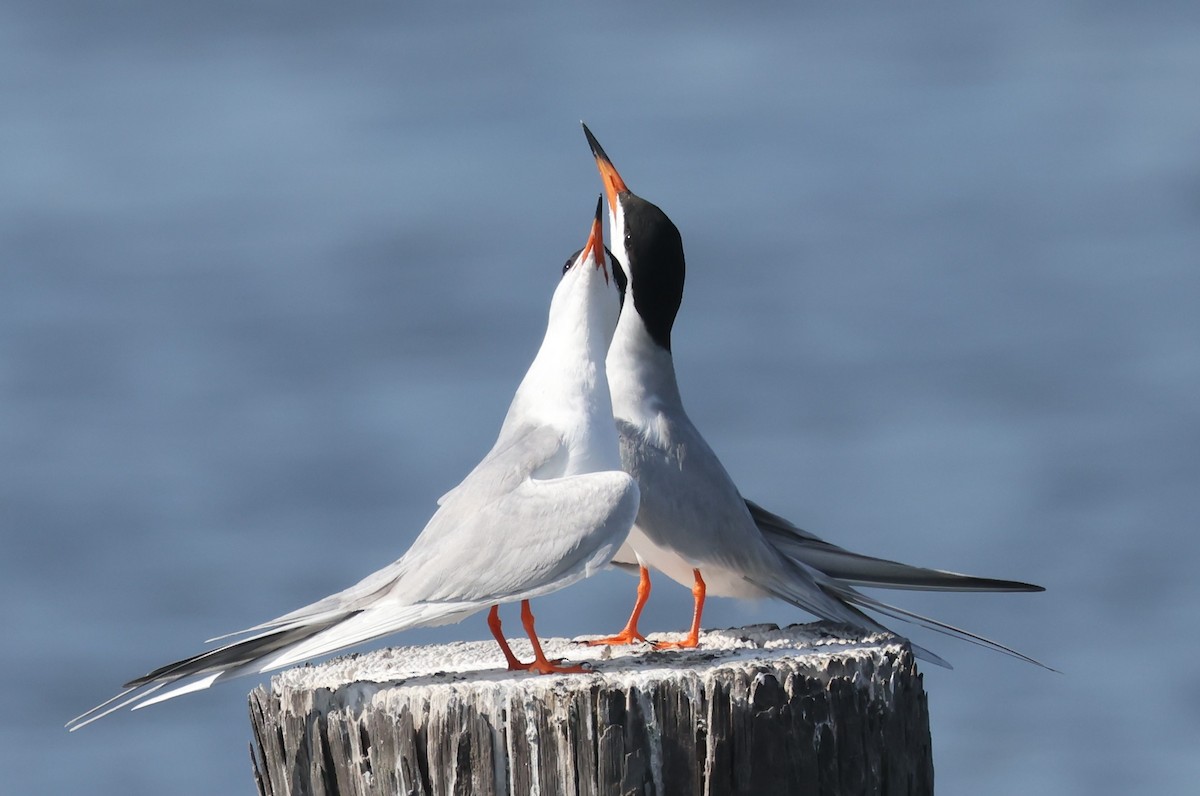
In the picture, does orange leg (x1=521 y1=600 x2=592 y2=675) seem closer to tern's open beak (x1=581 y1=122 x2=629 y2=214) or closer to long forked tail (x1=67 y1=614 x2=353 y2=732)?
long forked tail (x1=67 y1=614 x2=353 y2=732)

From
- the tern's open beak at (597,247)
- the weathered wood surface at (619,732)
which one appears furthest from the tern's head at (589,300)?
the weathered wood surface at (619,732)

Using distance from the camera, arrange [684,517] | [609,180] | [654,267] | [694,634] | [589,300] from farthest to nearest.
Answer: [609,180] → [654,267] → [684,517] → [589,300] → [694,634]

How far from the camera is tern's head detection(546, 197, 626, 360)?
5.46 m

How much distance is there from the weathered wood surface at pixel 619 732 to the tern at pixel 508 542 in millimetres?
195

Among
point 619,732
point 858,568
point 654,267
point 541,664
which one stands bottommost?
point 619,732

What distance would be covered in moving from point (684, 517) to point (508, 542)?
962 mm

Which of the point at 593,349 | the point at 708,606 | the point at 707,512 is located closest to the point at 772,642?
the point at 707,512

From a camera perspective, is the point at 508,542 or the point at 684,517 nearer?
the point at 508,542

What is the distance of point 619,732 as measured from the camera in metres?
4.09

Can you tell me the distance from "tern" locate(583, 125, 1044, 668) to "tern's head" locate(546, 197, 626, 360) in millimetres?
455

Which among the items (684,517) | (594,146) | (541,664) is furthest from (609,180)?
(541,664)

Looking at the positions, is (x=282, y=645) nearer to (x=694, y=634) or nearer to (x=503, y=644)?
(x=503, y=644)

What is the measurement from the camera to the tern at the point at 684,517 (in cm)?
572

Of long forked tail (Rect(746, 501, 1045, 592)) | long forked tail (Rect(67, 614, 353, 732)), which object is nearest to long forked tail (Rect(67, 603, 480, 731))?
long forked tail (Rect(67, 614, 353, 732))
